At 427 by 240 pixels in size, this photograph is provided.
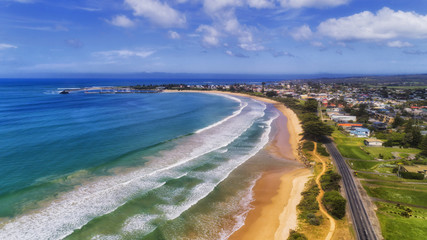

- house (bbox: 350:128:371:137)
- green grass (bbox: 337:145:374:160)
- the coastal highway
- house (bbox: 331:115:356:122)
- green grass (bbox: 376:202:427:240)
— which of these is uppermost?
house (bbox: 331:115:356:122)

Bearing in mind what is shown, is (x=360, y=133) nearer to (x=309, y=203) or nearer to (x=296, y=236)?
(x=309, y=203)

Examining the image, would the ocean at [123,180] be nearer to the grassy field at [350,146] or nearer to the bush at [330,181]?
the bush at [330,181]

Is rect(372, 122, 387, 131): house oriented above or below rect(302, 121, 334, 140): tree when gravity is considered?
below

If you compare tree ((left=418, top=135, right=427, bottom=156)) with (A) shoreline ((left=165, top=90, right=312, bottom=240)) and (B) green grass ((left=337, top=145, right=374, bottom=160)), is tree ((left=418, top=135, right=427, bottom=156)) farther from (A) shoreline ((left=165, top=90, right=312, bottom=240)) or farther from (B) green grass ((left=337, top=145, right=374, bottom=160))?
(A) shoreline ((left=165, top=90, right=312, bottom=240))

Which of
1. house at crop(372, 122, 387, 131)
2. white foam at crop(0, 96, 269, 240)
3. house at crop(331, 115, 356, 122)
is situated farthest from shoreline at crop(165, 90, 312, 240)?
house at crop(331, 115, 356, 122)

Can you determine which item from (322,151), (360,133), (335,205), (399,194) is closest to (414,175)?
(399,194)

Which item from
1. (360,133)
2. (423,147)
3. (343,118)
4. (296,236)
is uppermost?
(343,118)
